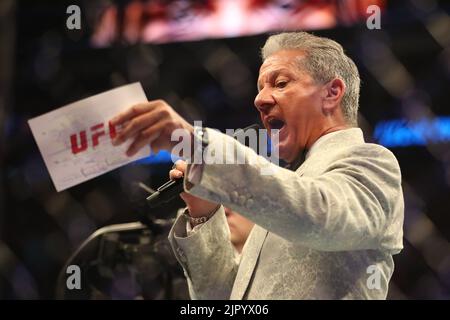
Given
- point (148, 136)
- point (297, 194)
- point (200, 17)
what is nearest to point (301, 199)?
point (297, 194)

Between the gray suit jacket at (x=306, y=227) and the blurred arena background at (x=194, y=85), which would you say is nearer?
the gray suit jacket at (x=306, y=227)

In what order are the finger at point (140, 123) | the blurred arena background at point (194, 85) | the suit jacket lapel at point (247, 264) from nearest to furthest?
the finger at point (140, 123) → the suit jacket lapel at point (247, 264) → the blurred arena background at point (194, 85)

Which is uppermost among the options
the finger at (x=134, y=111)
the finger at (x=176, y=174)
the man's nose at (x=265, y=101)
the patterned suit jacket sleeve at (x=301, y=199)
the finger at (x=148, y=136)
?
the finger at (x=134, y=111)

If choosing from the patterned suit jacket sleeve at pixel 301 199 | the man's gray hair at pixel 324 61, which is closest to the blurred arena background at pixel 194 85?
the man's gray hair at pixel 324 61

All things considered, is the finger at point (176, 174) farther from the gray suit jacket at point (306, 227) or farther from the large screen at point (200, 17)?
the large screen at point (200, 17)

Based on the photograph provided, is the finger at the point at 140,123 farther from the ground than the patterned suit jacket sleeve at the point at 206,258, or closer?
farther from the ground

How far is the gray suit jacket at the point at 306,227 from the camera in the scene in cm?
62

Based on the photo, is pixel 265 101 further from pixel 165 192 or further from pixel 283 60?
pixel 165 192

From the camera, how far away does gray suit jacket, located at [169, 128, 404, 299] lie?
615 millimetres

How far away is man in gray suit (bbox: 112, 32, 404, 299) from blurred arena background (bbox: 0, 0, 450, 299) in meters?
0.88

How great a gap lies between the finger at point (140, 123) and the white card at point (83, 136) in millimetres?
49

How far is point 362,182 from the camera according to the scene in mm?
683

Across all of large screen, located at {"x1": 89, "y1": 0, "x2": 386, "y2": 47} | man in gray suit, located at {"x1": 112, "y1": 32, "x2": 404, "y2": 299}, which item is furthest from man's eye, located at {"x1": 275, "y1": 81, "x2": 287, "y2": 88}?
large screen, located at {"x1": 89, "y1": 0, "x2": 386, "y2": 47}
